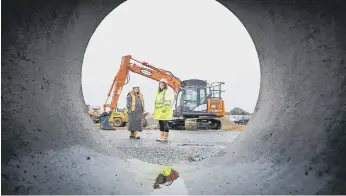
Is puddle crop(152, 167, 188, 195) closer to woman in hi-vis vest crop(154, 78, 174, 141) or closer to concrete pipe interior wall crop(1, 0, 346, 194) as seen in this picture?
concrete pipe interior wall crop(1, 0, 346, 194)

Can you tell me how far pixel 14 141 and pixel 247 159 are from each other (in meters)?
1.84

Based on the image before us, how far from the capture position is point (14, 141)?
208 cm

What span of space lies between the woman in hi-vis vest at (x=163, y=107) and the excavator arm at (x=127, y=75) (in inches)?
197

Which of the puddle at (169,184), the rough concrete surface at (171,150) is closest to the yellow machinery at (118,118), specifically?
the rough concrete surface at (171,150)

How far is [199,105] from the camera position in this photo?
13.7 m

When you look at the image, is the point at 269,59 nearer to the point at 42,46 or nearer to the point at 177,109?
the point at 42,46

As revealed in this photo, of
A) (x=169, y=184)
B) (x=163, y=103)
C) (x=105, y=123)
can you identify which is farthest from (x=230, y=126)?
(x=169, y=184)

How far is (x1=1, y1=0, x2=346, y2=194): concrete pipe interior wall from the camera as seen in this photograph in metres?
2.10

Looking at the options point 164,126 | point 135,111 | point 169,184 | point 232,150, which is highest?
point 135,111

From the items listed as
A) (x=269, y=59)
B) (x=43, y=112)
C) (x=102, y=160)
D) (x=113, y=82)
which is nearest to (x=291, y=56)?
(x=269, y=59)

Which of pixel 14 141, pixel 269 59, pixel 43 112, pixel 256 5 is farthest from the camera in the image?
pixel 269 59

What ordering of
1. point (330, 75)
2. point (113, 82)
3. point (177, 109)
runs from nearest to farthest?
point (330, 75) → point (113, 82) → point (177, 109)

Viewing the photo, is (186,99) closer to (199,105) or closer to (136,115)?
(199,105)

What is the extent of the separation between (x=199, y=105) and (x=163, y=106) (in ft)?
17.5
